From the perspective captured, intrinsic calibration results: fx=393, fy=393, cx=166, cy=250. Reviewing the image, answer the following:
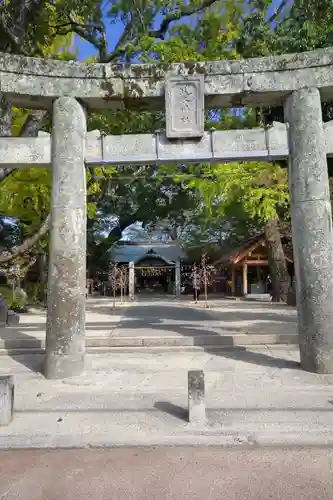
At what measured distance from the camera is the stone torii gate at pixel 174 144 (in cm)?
705

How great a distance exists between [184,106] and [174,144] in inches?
29.4

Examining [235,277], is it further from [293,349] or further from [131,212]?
[293,349]

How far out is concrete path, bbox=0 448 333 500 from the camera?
3.40m

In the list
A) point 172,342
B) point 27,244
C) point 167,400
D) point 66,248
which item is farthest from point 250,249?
point 167,400

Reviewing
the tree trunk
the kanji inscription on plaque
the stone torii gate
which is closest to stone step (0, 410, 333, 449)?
the stone torii gate

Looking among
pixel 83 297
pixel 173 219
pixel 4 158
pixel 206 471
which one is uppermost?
pixel 173 219

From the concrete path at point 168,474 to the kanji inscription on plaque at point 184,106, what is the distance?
18.0ft

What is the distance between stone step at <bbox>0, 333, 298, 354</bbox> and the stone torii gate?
195cm

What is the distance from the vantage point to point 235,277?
29984 mm

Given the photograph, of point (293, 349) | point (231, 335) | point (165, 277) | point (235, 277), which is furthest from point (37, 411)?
point (165, 277)

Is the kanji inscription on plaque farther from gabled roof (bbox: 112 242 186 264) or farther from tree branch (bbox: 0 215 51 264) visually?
gabled roof (bbox: 112 242 186 264)

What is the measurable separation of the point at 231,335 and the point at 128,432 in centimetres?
518

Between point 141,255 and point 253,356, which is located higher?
point 141,255

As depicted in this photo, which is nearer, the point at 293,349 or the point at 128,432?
the point at 128,432
